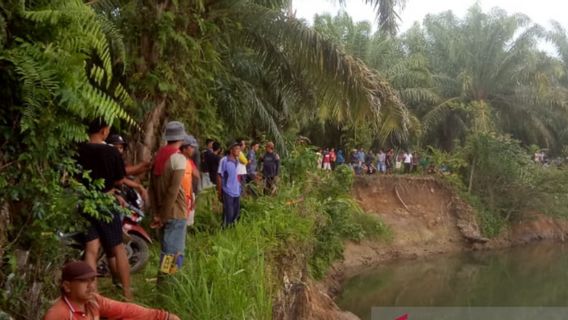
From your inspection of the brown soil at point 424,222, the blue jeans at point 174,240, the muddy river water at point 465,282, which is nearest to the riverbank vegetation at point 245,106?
the blue jeans at point 174,240

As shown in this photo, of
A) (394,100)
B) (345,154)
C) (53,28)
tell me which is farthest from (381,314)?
(53,28)

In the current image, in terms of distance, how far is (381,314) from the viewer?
1254cm

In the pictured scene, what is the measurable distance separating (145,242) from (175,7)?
2939 millimetres

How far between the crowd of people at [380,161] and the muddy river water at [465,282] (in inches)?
142

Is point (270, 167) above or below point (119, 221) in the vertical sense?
above

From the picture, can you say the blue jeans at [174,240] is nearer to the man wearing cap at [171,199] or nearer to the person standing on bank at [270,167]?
the man wearing cap at [171,199]

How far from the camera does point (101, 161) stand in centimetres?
399

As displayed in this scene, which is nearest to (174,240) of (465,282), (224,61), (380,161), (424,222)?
(224,61)

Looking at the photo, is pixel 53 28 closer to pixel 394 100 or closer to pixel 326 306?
pixel 394 100

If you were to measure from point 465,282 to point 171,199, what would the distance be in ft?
43.4

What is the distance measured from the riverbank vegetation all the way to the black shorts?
0.59m

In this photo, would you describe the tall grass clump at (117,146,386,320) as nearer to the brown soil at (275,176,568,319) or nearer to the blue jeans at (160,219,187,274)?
the blue jeans at (160,219,187,274)

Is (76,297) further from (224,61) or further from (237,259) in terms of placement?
(224,61)

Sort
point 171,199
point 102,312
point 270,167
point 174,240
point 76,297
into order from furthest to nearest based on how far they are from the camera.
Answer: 1. point 270,167
2. point 174,240
3. point 171,199
4. point 102,312
5. point 76,297
